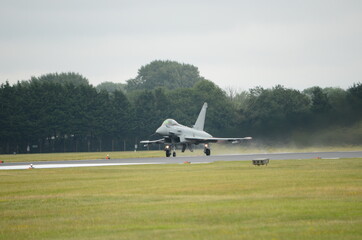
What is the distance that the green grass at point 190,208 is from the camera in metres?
14.3

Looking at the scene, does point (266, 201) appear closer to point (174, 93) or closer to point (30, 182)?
point (30, 182)

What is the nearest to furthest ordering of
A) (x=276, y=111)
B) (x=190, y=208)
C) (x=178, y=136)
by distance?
(x=190, y=208)
(x=178, y=136)
(x=276, y=111)

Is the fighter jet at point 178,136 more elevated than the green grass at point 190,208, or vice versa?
the fighter jet at point 178,136

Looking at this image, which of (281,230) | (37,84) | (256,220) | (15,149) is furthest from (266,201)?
(37,84)

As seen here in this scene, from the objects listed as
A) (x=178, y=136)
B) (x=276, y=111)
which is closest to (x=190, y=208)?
(x=178, y=136)

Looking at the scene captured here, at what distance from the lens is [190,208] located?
18141 millimetres

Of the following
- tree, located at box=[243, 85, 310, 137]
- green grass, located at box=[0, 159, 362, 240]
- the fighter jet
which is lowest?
green grass, located at box=[0, 159, 362, 240]

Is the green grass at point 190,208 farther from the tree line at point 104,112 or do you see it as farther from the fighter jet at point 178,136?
the tree line at point 104,112

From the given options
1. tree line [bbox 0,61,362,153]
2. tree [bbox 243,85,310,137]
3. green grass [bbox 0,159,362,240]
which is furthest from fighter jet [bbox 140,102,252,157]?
green grass [bbox 0,159,362,240]

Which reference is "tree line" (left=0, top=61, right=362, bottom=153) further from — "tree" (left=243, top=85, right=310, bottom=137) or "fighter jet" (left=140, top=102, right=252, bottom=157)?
"fighter jet" (left=140, top=102, right=252, bottom=157)

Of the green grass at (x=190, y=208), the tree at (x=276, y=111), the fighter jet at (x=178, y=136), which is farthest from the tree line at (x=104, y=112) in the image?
the green grass at (x=190, y=208)

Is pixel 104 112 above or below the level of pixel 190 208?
above

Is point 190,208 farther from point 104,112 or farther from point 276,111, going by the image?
point 104,112

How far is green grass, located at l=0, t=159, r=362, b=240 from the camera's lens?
1426 cm
